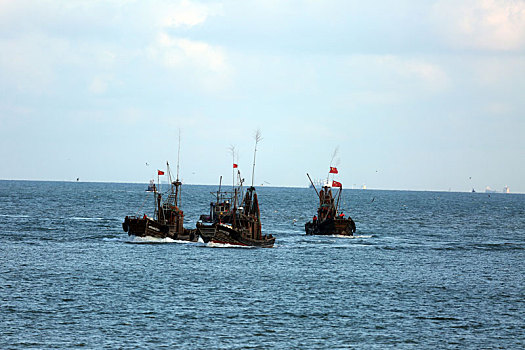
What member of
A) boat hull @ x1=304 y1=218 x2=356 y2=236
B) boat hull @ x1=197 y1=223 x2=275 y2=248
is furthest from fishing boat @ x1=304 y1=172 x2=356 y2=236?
boat hull @ x1=197 y1=223 x2=275 y2=248

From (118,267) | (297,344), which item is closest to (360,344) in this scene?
(297,344)

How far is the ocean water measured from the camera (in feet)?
148

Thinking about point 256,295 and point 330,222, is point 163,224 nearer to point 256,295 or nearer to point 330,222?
point 330,222

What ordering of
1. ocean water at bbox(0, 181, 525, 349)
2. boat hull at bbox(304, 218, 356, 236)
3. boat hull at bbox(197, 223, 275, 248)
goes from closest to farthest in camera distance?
ocean water at bbox(0, 181, 525, 349) < boat hull at bbox(197, 223, 275, 248) < boat hull at bbox(304, 218, 356, 236)

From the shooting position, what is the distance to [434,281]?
2721 inches

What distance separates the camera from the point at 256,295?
58750mm

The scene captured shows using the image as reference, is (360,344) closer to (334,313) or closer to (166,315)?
(334,313)

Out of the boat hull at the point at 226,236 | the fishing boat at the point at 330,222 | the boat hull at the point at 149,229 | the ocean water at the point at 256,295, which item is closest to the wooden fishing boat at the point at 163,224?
the boat hull at the point at 149,229

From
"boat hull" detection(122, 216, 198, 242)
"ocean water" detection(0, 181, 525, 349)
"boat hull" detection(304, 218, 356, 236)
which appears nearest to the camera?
"ocean water" detection(0, 181, 525, 349)

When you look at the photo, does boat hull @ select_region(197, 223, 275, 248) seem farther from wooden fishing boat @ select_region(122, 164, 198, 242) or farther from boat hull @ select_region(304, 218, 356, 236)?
boat hull @ select_region(304, 218, 356, 236)

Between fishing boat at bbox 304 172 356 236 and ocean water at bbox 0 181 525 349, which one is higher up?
fishing boat at bbox 304 172 356 236

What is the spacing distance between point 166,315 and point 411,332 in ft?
53.4

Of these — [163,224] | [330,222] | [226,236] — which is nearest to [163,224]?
[163,224]

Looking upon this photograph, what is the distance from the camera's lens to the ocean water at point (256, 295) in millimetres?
45000
